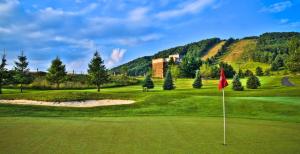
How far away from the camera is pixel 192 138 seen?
12797 millimetres

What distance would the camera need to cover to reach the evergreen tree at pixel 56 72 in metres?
60.0

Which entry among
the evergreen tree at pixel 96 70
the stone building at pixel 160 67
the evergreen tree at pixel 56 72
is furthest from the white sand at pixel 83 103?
the stone building at pixel 160 67

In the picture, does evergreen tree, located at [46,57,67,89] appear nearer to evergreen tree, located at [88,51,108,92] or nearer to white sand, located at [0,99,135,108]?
evergreen tree, located at [88,51,108,92]


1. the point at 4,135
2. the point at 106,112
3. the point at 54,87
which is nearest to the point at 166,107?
the point at 106,112

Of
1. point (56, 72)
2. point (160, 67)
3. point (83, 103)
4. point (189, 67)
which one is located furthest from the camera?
point (160, 67)

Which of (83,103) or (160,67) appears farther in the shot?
(160,67)

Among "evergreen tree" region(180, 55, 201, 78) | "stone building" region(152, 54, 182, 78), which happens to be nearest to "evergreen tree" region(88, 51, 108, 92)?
"evergreen tree" region(180, 55, 201, 78)

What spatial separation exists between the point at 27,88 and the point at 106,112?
37684 millimetres

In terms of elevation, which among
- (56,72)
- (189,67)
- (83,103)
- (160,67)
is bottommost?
(83,103)

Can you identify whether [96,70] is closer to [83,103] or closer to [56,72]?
[56,72]

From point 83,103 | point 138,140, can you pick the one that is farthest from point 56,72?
point 138,140

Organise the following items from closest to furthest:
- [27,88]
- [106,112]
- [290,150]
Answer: [290,150] → [106,112] → [27,88]

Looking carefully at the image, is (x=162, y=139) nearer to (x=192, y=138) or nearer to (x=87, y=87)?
(x=192, y=138)

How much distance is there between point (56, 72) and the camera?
196 feet
